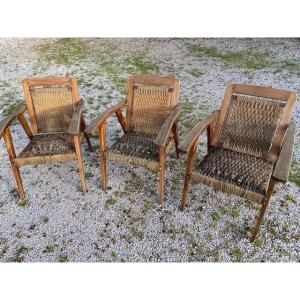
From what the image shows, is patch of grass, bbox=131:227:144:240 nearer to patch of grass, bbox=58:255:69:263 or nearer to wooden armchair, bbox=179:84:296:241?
wooden armchair, bbox=179:84:296:241

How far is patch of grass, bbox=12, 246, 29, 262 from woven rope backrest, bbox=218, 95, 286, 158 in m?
2.09

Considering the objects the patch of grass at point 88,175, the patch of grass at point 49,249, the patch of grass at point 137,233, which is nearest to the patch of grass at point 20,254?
the patch of grass at point 49,249

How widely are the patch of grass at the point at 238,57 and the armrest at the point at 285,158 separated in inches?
171

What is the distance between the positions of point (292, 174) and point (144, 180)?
5.60 ft

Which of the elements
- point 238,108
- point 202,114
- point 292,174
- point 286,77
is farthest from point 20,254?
point 286,77

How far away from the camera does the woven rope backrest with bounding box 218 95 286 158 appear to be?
2797mm

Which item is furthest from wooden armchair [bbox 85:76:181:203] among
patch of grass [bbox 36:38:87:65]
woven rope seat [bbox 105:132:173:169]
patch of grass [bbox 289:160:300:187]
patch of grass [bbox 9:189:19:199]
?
patch of grass [bbox 36:38:87:65]

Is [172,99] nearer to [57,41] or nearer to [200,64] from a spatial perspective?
[200,64]

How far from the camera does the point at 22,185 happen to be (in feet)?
10.4

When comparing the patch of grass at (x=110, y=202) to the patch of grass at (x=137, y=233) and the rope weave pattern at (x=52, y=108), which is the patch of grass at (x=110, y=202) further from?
the rope weave pattern at (x=52, y=108)

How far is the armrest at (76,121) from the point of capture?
2.74 metres

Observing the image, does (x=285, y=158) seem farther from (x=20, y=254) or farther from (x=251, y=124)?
(x=20, y=254)

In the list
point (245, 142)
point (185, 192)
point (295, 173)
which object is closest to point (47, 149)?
point (185, 192)

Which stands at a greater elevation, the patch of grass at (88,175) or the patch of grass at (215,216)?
the patch of grass at (88,175)
